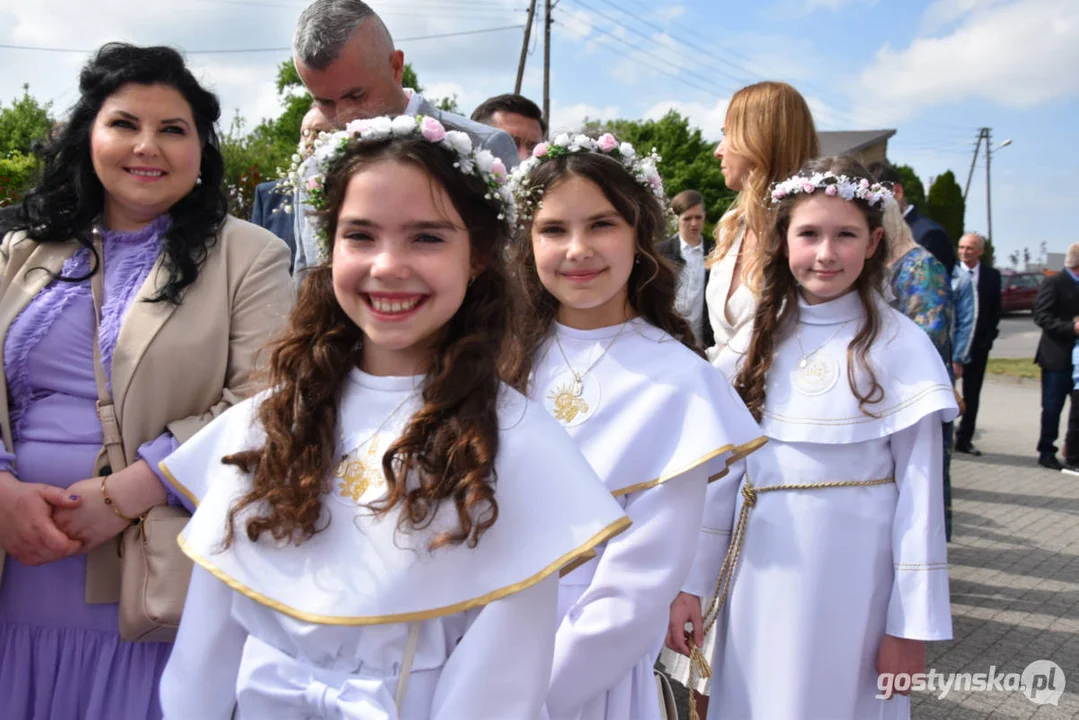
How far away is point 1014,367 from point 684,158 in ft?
75.1

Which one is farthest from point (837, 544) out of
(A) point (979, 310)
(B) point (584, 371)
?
(A) point (979, 310)

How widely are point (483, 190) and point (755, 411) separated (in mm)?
1540

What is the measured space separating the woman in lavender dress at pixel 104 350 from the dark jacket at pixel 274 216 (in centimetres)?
89

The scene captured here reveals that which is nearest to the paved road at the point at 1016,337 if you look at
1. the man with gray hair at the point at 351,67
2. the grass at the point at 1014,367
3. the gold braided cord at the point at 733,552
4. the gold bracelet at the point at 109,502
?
the grass at the point at 1014,367

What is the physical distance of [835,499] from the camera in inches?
117

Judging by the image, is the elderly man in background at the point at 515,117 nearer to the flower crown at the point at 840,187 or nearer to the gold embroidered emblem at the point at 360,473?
the flower crown at the point at 840,187

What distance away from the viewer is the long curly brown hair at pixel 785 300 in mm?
3070

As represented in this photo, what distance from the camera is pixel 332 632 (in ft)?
5.68

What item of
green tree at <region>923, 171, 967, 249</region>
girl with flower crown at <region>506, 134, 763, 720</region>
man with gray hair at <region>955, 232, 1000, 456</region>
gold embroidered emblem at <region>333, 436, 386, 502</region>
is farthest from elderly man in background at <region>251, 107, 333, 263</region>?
green tree at <region>923, 171, 967, 249</region>

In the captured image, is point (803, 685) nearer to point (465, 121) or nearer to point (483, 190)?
point (483, 190)

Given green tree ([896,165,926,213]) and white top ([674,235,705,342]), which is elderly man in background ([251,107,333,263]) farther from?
green tree ([896,165,926,213])

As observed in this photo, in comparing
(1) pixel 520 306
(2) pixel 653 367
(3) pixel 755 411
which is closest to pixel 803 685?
(3) pixel 755 411

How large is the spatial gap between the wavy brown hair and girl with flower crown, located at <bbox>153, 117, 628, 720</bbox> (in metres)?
0.69

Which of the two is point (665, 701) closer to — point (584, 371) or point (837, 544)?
point (837, 544)
